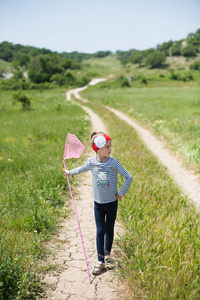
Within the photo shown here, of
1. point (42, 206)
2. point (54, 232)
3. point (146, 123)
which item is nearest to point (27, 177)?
point (42, 206)

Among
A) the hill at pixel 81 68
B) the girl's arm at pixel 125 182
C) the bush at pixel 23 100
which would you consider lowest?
the girl's arm at pixel 125 182

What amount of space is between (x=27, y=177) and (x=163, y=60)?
13943 centimetres

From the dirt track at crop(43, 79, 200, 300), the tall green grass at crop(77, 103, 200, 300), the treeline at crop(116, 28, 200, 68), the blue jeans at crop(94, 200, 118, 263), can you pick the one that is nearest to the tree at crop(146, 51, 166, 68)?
the treeline at crop(116, 28, 200, 68)

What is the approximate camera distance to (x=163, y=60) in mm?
130625

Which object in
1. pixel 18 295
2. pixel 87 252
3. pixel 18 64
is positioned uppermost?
pixel 18 64

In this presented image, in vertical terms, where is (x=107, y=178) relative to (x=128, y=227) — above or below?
above

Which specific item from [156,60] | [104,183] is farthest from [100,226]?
[156,60]

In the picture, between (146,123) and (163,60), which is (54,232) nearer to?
(146,123)

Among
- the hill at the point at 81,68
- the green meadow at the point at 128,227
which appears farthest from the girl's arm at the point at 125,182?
the hill at the point at 81,68

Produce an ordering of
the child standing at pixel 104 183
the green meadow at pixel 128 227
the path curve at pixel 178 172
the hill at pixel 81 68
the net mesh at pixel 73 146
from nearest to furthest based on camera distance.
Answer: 1. the green meadow at pixel 128 227
2. the child standing at pixel 104 183
3. the net mesh at pixel 73 146
4. the path curve at pixel 178 172
5. the hill at pixel 81 68

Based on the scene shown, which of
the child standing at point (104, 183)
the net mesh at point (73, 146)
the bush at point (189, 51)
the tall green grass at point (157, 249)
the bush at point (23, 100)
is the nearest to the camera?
the tall green grass at point (157, 249)

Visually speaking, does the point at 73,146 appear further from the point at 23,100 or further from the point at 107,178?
the point at 23,100

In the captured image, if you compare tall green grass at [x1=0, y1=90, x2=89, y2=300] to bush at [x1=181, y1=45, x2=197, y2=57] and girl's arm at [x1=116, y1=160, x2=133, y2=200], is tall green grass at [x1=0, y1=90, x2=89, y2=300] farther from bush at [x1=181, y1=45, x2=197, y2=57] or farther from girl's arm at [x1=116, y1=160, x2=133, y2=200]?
bush at [x1=181, y1=45, x2=197, y2=57]

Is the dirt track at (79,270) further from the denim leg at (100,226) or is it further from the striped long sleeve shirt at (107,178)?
the striped long sleeve shirt at (107,178)
